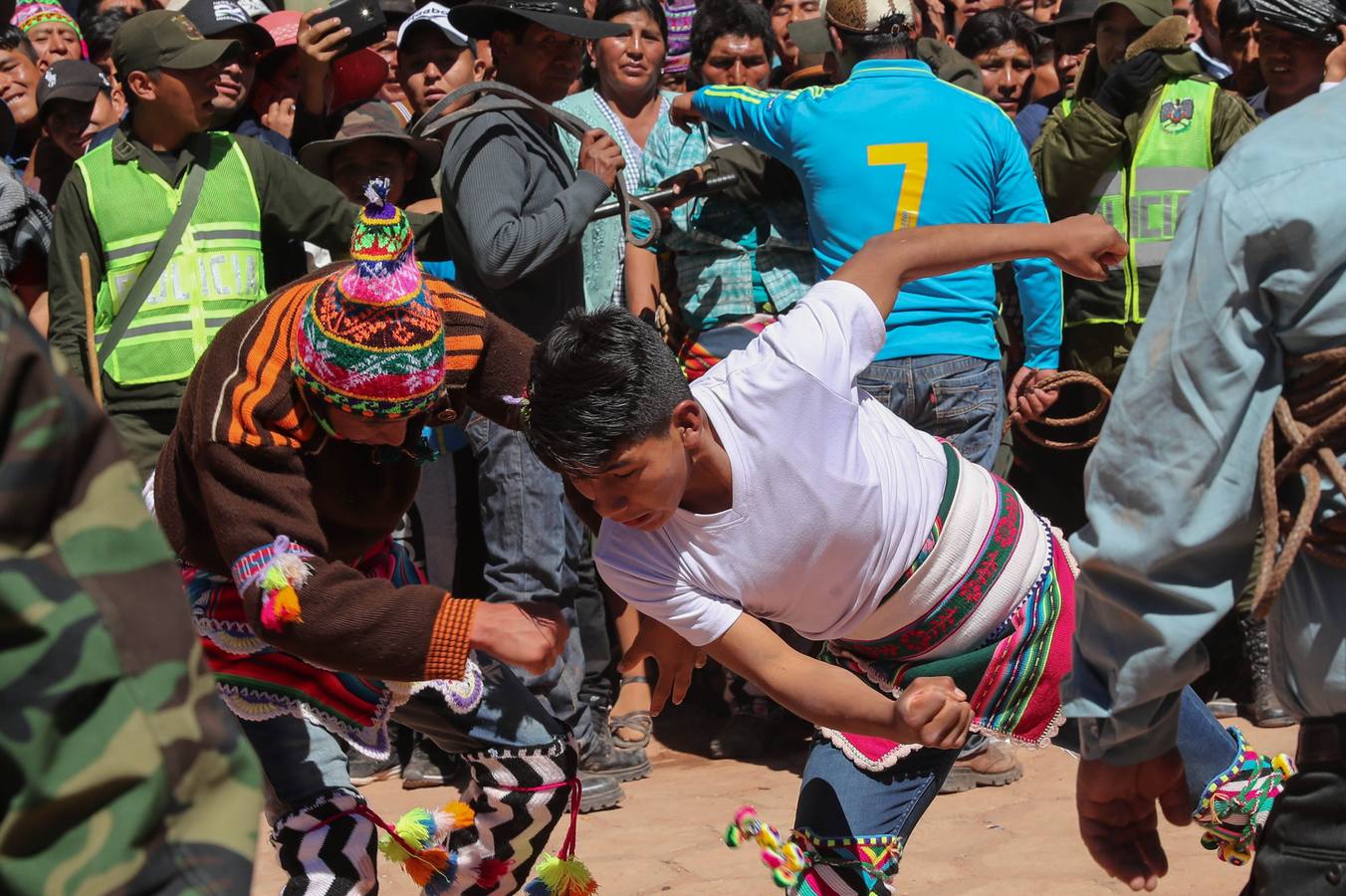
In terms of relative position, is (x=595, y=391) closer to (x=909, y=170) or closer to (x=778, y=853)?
(x=778, y=853)

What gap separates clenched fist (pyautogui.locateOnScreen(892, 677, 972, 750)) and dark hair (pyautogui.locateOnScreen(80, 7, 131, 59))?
602 centimetres

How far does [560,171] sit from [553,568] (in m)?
1.29

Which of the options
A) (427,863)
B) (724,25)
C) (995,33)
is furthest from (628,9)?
(427,863)

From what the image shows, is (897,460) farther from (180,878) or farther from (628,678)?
(628,678)

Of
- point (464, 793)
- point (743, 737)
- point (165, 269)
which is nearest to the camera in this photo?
point (464, 793)

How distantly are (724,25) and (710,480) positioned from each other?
3.69 metres

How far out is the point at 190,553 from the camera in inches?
137

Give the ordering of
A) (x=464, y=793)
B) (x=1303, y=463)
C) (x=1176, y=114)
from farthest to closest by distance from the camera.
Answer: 1. (x=1176, y=114)
2. (x=464, y=793)
3. (x=1303, y=463)

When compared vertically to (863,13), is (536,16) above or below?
below

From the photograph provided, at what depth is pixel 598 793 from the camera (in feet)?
17.5

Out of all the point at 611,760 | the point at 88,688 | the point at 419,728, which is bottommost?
the point at 611,760

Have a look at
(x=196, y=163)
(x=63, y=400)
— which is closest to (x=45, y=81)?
(x=196, y=163)

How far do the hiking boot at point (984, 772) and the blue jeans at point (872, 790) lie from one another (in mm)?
2020

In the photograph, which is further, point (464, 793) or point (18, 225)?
point (18, 225)
